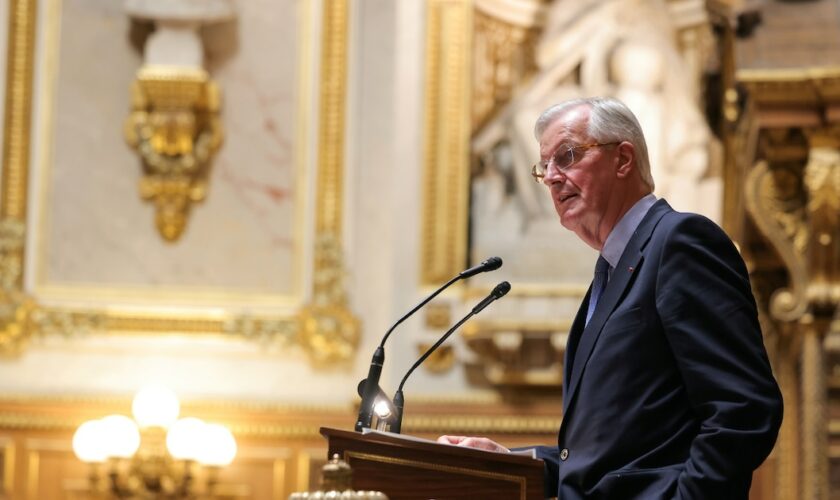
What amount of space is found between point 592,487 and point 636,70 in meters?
4.72

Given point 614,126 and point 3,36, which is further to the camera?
point 3,36

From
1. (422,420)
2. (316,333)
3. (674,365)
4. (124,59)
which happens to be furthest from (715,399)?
(124,59)

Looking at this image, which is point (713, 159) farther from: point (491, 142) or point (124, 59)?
point (124, 59)

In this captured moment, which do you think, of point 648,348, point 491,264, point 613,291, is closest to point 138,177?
point 491,264

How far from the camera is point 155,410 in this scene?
24.0ft

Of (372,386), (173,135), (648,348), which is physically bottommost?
(372,386)

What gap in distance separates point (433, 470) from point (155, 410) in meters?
→ 4.54

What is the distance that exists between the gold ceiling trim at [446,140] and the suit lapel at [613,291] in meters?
4.30

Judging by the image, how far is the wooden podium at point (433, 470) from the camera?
2953mm

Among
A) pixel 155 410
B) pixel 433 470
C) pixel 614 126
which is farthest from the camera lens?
pixel 155 410

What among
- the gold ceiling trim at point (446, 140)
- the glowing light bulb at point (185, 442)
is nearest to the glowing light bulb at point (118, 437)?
the glowing light bulb at point (185, 442)

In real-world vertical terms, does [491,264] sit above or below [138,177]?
below

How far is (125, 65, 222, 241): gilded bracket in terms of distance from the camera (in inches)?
308

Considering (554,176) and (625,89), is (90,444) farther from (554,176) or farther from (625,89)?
(554,176)
